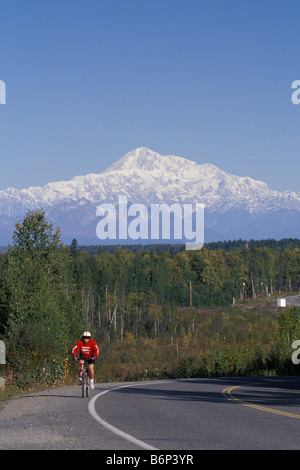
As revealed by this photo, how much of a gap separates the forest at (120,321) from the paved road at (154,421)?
5592mm

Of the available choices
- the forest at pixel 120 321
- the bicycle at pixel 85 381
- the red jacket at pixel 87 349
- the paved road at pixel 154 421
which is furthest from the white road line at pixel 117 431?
the forest at pixel 120 321

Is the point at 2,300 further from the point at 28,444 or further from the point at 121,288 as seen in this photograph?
the point at 121,288

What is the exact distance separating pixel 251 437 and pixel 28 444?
3.48 metres

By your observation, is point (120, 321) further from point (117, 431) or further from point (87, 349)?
point (117, 431)

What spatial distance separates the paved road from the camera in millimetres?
10797

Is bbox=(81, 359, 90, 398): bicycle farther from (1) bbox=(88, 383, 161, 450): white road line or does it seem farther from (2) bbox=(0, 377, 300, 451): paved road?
(1) bbox=(88, 383, 161, 450): white road line

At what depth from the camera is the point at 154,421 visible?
537 inches

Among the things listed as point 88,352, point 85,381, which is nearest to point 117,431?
point 85,381

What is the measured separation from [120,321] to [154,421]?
424 feet

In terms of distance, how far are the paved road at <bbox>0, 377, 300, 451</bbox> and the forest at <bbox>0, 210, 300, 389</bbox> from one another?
18.3 ft

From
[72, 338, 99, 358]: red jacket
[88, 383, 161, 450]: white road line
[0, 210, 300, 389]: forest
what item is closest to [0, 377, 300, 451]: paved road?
[88, 383, 161, 450]: white road line
